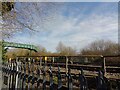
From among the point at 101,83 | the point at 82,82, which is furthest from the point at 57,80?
the point at 101,83

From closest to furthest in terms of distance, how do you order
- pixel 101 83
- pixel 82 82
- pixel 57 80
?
pixel 101 83 < pixel 82 82 < pixel 57 80

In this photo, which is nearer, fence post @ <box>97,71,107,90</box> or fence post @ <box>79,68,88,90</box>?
fence post @ <box>97,71,107,90</box>

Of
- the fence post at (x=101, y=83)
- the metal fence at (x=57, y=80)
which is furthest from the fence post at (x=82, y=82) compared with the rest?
the fence post at (x=101, y=83)

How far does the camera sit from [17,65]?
3.92 m

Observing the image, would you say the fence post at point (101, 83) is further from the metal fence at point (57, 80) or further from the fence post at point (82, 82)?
the fence post at point (82, 82)

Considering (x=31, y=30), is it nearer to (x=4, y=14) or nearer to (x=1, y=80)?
(x=4, y=14)

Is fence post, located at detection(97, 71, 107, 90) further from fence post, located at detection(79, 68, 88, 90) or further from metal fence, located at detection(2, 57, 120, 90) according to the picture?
fence post, located at detection(79, 68, 88, 90)

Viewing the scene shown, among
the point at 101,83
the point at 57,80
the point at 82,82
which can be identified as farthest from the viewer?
the point at 57,80

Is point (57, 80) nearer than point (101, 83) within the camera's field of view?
No

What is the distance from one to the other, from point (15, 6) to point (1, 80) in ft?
16.2

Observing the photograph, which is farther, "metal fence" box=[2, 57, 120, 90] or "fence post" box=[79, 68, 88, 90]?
"fence post" box=[79, 68, 88, 90]

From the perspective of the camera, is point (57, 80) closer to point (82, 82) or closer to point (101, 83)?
point (82, 82)

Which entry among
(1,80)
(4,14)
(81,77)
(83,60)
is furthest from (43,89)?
(83,60)

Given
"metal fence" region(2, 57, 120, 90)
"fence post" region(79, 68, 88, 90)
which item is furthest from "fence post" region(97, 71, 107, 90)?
"fence post" region(79, 68, 88, 90)
